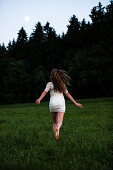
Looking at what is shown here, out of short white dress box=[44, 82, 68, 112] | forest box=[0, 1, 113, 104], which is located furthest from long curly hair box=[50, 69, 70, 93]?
forest box=[0, 1, 113, 104]

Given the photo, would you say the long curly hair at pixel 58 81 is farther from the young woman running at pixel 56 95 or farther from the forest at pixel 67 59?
the forest at pixel 67 59

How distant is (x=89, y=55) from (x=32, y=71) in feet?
74.8

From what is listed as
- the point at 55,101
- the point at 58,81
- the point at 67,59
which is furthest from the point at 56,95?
the point at 67,59

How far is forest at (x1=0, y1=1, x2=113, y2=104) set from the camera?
40.7 m

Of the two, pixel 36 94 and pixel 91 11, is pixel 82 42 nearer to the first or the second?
pixel 91 11

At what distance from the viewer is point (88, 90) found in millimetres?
50469

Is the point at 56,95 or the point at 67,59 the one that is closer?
the point at 56,95

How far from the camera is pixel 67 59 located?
185 ft

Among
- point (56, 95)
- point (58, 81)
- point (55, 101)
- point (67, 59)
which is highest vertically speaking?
point (67, 59)

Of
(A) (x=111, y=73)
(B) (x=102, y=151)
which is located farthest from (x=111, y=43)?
(B) (x=102, y=151)

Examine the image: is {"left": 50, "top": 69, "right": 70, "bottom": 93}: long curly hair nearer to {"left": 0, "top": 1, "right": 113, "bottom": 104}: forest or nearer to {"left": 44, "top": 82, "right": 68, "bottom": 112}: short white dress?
{"left": 44, "top": 82, "right": 68, "bottom": 112}: short white dress

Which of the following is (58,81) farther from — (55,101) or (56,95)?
(55,101)

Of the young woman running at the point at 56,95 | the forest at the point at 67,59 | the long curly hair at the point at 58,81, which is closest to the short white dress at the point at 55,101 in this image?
the young woman running at the point at 56,95

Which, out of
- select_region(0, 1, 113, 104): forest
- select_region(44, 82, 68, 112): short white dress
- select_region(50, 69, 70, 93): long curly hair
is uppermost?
select_region(0, 1, 113, 104): forest
